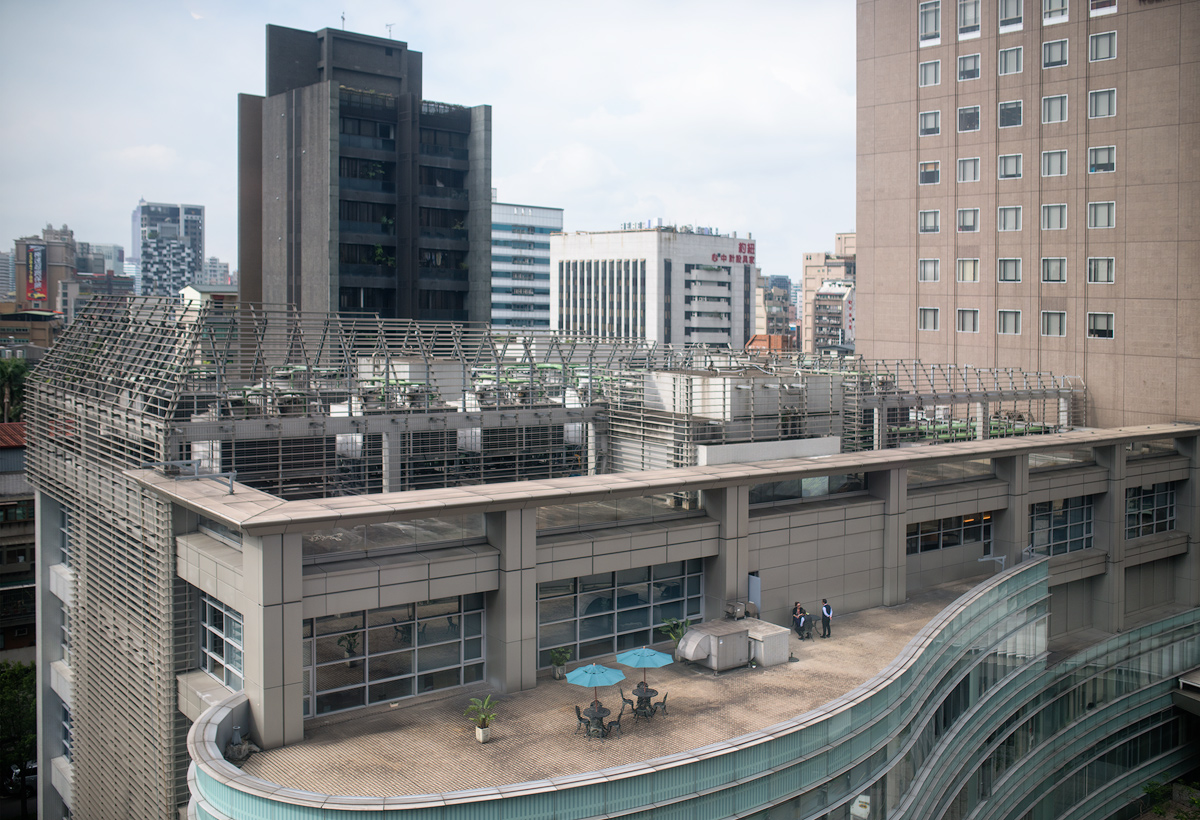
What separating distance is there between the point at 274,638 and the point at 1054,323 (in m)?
50.0

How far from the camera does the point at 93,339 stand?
3609cm

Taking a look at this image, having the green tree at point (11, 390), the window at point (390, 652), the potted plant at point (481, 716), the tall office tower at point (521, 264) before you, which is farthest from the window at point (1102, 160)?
the tall office tower at point (521, 264)

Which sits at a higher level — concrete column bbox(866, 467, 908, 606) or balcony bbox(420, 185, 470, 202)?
balcony bbox(420, 185, 470, 202)

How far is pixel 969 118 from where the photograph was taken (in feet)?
195

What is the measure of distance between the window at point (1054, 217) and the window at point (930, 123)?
27.1 feet

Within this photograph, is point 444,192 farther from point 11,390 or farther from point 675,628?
point 675,628

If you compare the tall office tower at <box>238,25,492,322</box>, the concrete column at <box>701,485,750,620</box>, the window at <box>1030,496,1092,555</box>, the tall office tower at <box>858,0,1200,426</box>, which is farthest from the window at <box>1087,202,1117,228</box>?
the tall office tower at <box>238,25,492,322</box>

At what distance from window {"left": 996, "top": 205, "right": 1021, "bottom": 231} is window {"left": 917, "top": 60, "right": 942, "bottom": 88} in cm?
890

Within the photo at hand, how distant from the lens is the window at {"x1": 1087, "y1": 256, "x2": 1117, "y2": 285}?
54875 millimetres

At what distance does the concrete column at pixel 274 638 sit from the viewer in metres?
21.5

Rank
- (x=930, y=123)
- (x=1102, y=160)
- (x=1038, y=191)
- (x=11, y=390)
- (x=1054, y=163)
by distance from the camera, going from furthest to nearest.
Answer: (x=11, y=390) → (x=930, y=123) → (x=1038, y=191) → (x=1054, y=163) → (x=1102, y=160)

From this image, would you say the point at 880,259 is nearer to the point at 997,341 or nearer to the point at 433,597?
the point at 997,341

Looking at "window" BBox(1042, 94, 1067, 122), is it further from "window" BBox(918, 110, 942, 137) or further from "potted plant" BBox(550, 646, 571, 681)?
"potted plant" BBox(550, 646, 571, 681)

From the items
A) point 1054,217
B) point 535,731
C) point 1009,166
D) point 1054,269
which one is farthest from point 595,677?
point 1009,166
